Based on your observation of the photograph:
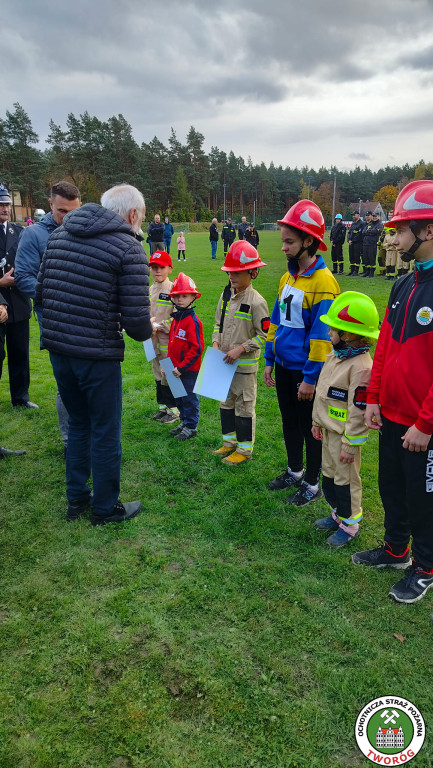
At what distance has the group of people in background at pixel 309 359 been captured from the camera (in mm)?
2732

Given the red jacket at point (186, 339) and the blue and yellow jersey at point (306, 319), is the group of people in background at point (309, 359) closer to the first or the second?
the blue and yellow jersey at point (306, 319)

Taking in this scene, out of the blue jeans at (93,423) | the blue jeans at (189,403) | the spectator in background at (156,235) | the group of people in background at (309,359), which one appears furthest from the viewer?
the spectator in background at (156,235)

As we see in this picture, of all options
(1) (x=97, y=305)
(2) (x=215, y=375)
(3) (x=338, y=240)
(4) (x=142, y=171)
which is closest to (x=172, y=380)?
(2) (x=215, y=375)

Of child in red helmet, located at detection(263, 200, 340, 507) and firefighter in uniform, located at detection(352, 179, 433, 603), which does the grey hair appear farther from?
firefighter in uniform, located at detection(352, 179, 433, 603)

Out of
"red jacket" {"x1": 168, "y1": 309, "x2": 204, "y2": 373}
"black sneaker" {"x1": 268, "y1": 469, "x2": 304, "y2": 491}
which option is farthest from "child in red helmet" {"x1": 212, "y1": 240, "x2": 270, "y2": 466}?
"black sneaker" {"x1": 268, "y1": 469, "x2": 304, "y2": 491}

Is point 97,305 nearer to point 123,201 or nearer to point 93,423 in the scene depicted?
point 123,201

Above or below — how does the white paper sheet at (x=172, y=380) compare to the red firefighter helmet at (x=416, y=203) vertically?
below

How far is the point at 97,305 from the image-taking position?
317cm

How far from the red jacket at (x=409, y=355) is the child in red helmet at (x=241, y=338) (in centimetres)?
162

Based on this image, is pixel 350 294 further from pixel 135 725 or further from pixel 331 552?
pixel 135 725

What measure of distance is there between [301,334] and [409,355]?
1.18 meters

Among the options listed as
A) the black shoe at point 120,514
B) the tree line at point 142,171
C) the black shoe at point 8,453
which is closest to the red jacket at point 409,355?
the black shoe at point 120,514

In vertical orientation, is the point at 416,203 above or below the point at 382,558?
above

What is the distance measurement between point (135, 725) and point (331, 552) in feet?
5.82
